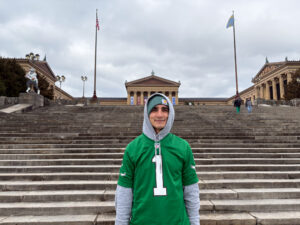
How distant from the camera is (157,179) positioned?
1.69m

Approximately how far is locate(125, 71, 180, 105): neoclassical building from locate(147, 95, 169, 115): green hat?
6239cm

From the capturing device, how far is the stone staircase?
12.8 ft

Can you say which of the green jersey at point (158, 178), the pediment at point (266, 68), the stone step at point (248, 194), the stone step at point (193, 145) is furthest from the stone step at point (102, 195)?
the pediment at point (266, 68)

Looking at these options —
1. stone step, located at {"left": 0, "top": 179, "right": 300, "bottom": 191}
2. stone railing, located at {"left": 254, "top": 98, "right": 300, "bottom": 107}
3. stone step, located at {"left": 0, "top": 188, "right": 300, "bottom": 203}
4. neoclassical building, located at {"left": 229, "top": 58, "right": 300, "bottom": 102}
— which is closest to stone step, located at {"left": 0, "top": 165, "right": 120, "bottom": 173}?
stone step, located at {"left": 0, "top": 179, "right": 300, "bottom": 191}

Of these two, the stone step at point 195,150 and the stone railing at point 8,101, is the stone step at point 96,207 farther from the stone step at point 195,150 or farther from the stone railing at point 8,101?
the stone railing at point 8,101

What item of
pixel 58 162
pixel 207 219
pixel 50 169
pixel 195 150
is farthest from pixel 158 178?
pixel 195 150

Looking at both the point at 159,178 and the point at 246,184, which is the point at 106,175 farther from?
the point at 159,178

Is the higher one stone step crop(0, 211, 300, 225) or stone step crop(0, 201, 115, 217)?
stone step crop(0, 201, 115, 217)

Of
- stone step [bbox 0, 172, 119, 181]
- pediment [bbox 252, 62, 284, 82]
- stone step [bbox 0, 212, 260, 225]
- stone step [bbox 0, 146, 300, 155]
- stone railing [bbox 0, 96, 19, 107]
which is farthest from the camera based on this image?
pediment [bbox 252, 62, 284, 82]

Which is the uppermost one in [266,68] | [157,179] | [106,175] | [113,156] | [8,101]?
[266,68]

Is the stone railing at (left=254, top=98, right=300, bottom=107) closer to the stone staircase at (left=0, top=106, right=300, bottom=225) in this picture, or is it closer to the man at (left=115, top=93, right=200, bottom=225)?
the stone staircase at (left=0, top=106, right=300, bottom=225)

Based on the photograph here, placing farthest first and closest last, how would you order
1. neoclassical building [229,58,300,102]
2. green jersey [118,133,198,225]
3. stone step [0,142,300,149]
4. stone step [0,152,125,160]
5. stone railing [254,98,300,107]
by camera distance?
neoclassical building [229,58,300,102]
stone railing [254,98,300,107]
stone step [0,142,300,149]
stone step [0,152,125,160]
green jersey [118,133,198,225]

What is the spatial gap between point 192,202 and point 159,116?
851 mm

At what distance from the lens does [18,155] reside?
6.47m
